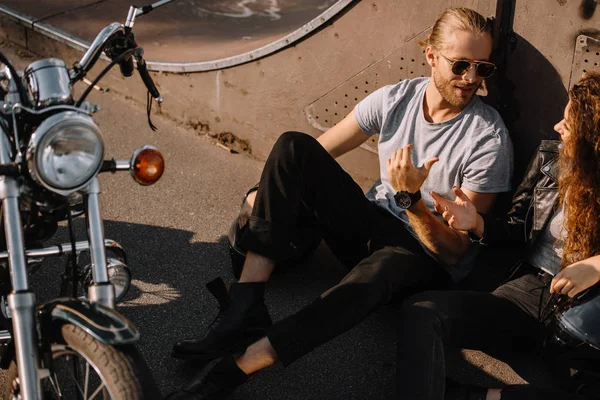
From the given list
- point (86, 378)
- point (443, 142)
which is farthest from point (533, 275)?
point (86, 378)

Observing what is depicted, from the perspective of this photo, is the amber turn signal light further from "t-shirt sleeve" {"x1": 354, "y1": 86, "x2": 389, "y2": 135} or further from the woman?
"t-shirt sleeve" {"x1": 354, "y1": 86, "x2": 389, "y2": 135}

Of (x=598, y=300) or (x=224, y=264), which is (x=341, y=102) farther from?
(x=598, y=300)

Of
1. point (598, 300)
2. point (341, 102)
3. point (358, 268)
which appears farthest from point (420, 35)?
point (598, 300)

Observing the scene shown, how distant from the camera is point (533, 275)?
3.11 metres

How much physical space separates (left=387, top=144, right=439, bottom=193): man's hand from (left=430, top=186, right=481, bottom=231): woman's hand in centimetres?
12

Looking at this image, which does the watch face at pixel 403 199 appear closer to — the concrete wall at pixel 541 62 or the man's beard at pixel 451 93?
the man's beard at pixel 451 93

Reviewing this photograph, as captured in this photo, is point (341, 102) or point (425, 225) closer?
point (425, 225)

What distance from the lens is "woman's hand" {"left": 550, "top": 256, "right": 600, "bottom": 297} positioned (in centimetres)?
272

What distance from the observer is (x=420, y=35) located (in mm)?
3707

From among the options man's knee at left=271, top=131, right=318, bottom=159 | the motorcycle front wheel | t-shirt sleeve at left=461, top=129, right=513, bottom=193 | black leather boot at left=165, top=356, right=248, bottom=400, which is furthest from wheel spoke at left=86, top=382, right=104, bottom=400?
t-shirt sleeve at left=461, top=129, right=513, bottom=193

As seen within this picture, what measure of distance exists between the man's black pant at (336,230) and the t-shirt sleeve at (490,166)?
35 cm

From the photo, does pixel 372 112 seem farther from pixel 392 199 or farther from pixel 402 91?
pixel 392 199

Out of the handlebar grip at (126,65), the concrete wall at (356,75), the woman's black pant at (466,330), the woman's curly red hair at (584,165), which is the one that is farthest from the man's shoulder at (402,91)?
the handlebar grip at (126,65)

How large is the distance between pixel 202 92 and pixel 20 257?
2780 millimetres
